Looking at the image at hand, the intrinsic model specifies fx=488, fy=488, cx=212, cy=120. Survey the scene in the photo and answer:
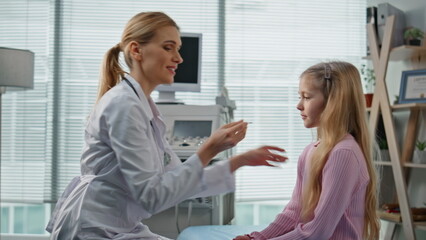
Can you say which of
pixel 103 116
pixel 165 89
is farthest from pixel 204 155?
pixel 165 89

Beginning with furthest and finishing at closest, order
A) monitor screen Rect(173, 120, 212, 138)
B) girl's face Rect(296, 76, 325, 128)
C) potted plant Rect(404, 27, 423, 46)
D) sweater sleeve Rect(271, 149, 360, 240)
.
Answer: potted plant Rect(404, 27, 423, 46) → monitor screen Rect(173, 120, 212, 138) → girl's face Rect(296, 76, 325, 128) → sweater sleeve Rect(271, 149, 360, 240)

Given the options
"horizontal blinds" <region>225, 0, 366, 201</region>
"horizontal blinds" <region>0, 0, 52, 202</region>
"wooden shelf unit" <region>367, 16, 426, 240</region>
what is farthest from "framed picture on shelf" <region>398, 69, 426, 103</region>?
"horizontal blinds" <region>0, 0, 52, 202</region>

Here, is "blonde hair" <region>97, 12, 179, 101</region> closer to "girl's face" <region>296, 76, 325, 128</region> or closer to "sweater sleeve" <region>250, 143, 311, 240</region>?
"girl's face" <region>296, 76, 325, 128</region>

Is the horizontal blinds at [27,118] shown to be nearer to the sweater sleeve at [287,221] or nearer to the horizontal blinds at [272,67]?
the horizontal blinds at [272,67]

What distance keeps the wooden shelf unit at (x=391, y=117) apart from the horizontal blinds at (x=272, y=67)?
2.33ft

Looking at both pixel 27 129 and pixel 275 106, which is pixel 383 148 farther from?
pixel 27 129

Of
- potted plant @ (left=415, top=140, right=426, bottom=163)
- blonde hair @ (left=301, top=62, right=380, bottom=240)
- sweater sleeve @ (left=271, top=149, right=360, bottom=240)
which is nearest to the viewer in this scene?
sweater sleeve @ (left=271, top=149, right=360, bottom=240)

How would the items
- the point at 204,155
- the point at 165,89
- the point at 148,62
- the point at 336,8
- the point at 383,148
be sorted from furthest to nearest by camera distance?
the point at 336,8 < the point at 383,148 < the point at 165,89 < the point at 148,62 < the point at 204,155

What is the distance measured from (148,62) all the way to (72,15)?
2580 millimetres

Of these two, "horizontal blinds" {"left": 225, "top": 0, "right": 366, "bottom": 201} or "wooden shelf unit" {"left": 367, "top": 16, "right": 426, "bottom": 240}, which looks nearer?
"wooden shelf unit" {"left": 367, "top": 16, "right": 426, "bottom": 240}

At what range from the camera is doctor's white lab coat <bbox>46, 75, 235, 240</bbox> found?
1089 millimetres

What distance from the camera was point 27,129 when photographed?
361 cm

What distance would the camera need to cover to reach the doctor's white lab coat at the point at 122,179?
1089mm

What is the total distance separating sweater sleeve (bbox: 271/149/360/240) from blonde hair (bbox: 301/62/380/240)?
55 millimetres
